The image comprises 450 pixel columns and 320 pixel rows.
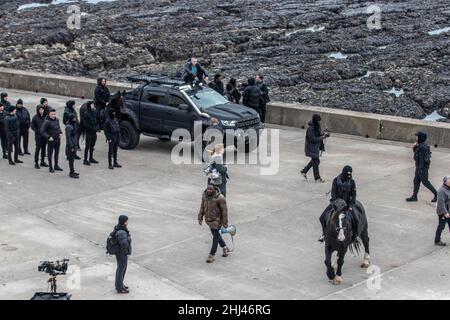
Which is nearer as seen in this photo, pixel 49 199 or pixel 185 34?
pixel 49 199

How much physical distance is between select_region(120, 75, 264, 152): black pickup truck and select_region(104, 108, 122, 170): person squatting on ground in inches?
61.6

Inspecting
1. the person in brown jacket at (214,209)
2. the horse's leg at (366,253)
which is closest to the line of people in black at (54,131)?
the person in brown jacket at (214,209)

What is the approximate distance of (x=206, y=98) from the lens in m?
23.1

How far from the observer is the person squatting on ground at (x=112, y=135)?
69.3 feet

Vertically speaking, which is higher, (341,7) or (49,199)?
(341,7)

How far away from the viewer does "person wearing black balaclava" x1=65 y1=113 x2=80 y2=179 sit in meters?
20.3

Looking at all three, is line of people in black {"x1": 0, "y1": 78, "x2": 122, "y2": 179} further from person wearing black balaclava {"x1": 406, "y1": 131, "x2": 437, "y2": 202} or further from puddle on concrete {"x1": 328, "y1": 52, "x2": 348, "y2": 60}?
puddle on concrete {"x1": 328, "y1": 52, "x2": 348, "y2": 60}

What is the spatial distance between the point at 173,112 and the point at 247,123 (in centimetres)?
167

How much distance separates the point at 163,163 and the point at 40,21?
27.4 m

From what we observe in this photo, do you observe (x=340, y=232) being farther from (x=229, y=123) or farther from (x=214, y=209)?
(x=229, y=123)

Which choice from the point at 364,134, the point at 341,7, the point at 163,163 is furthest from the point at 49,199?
the point at 341,7

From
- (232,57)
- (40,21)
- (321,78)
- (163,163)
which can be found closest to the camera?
(163,163)
